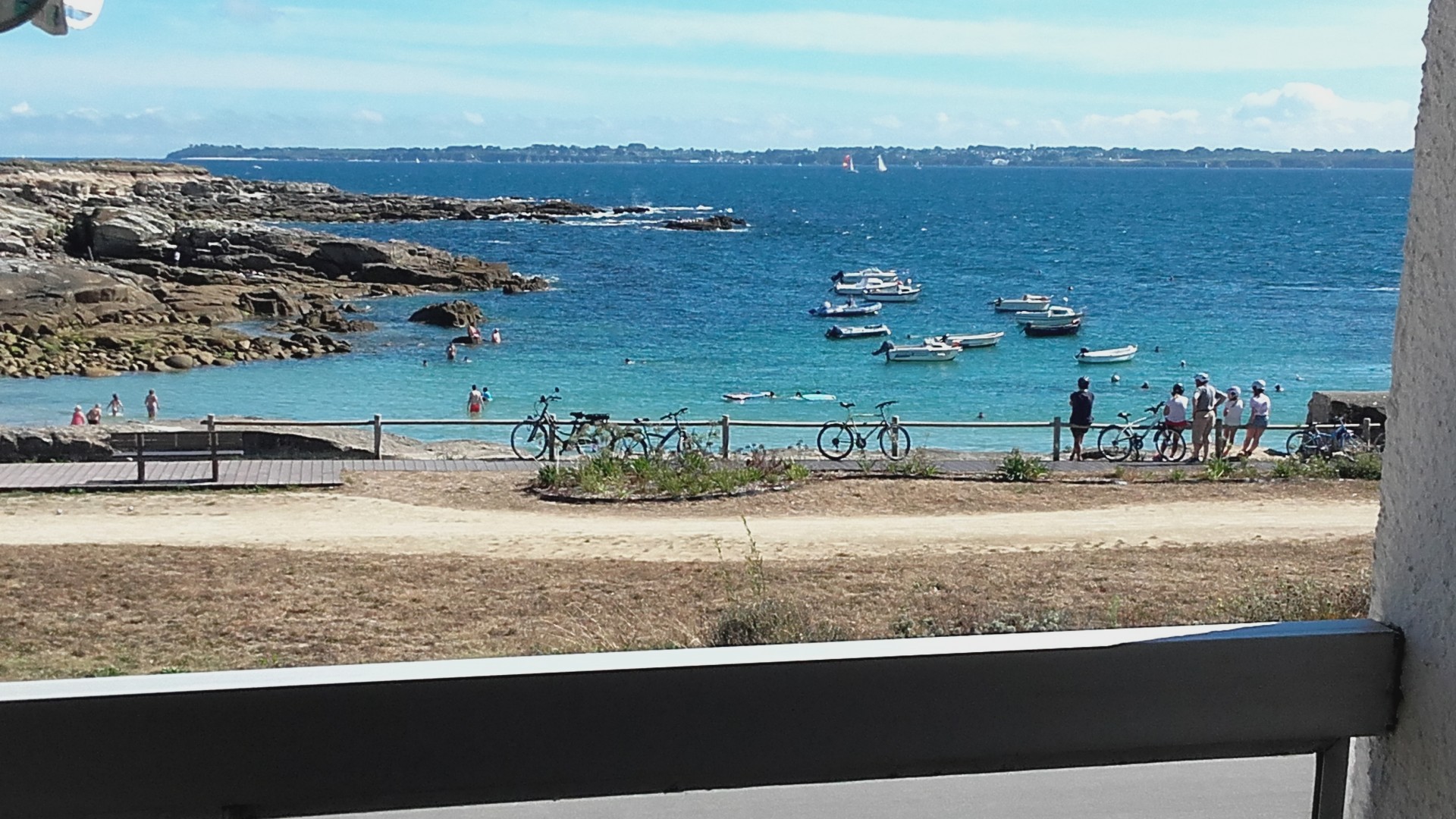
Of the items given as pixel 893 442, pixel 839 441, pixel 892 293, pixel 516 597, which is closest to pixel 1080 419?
pixel 893 442

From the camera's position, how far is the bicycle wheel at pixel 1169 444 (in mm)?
18375

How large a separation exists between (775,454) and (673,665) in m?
17.8

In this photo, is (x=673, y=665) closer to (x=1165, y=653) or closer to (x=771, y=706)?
(x=771, y=706)

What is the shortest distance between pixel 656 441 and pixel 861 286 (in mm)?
38478

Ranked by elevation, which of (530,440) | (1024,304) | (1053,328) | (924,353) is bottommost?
(924,353)

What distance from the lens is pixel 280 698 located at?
101 centimetres

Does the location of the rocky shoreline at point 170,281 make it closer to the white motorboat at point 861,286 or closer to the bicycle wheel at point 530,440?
the white motorboat at point 861,286

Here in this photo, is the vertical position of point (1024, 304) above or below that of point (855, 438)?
above

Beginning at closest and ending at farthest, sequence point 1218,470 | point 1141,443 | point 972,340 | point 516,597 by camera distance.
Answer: point 516,597, point 1218,470, point 1141,443, point 972,340

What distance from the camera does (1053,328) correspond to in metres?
45.4

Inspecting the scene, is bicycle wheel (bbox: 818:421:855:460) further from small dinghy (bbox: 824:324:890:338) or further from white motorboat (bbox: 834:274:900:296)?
white motorboat (bbox: 834:274:900:296)

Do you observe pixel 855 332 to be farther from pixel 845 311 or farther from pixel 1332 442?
pixel 1332 442

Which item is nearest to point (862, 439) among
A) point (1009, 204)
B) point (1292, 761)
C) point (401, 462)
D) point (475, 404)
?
point (401, 462)

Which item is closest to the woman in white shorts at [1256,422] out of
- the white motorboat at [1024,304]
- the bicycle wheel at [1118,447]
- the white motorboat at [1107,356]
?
the bicycle wheel at [1118,447]
